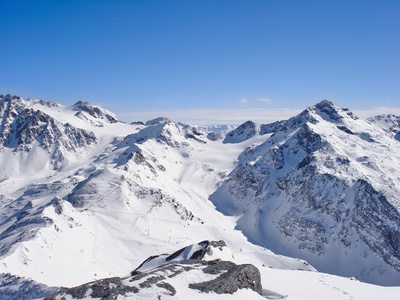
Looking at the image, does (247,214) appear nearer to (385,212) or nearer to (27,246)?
(385,212)

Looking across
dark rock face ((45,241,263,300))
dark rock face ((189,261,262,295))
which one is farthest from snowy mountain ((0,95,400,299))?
dark rock face ((45,241,263,300))

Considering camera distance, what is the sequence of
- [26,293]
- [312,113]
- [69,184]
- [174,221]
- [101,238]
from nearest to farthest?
[26,293], [101,238], [174,221], [69,184], [312,113]

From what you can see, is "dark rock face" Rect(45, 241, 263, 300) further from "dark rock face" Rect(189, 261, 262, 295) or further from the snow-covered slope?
the snow-covered slope

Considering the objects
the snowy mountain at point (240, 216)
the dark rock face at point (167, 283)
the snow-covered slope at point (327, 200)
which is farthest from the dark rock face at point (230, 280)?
the snow-covered slope at point (327, 200)

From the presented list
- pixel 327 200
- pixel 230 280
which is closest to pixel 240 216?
pixel 327 200

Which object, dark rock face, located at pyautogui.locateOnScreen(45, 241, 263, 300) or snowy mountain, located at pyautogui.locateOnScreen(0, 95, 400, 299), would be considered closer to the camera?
dark rock face, located at pyautogui.locateOnScreen(45, 241, 263, 300)

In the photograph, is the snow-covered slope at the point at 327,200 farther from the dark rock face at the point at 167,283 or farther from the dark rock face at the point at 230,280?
the dark rock face at the point at 167,283

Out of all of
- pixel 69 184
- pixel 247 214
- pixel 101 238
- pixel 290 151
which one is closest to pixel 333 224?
pixel 247 214
